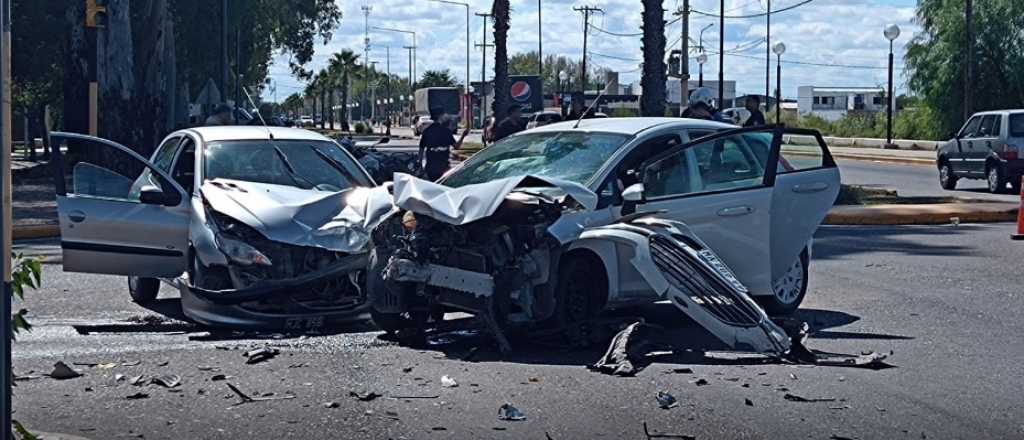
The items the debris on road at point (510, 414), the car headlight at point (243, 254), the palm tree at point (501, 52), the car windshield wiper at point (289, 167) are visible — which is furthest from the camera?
the palm tree at point (501, 52)

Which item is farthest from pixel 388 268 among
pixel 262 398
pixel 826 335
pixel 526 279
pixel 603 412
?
pixel 826 335

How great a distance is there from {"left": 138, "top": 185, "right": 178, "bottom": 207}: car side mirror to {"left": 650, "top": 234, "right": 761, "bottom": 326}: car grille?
4.37 metres

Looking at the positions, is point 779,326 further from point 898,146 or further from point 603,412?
point 898,146

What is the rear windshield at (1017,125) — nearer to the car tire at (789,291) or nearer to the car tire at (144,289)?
the car tire at (789,291)

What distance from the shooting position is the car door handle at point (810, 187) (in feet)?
36.8

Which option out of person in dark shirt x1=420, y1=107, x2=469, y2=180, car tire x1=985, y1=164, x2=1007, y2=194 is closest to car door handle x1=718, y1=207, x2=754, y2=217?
person in dark shirt x1=420, y1=107, x2=469, y2=180

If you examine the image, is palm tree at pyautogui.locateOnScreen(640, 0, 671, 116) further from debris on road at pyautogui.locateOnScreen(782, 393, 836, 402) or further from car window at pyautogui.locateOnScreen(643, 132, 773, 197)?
debris on road at pyautogui.locateOnScreen(782, 393, 836, 402)

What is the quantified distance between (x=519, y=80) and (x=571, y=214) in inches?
2605

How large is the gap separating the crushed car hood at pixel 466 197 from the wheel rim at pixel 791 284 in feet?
Result: 7.37

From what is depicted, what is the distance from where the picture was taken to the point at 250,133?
12945 millimetres

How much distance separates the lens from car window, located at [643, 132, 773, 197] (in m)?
10.8

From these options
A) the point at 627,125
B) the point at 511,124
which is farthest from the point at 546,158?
the point at 511,124

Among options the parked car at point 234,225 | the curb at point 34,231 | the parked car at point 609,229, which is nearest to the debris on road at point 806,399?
the parked car at point 609,229

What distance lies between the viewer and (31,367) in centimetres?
904
